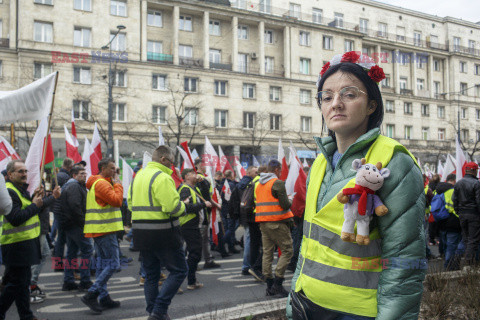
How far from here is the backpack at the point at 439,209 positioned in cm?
870

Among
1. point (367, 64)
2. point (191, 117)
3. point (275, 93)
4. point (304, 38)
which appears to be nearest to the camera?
point (367, 64)

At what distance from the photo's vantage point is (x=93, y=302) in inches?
233

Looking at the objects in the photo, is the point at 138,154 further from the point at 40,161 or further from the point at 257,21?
the point at 40,161

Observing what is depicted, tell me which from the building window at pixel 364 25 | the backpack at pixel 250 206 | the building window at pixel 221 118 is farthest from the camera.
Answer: the building window at pixel 364 25

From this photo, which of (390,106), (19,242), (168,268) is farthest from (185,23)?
(168,268)

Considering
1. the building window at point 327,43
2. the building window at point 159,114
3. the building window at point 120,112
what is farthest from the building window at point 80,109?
the building window at point 327,43

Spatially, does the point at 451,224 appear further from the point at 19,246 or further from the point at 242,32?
the point at 242,32

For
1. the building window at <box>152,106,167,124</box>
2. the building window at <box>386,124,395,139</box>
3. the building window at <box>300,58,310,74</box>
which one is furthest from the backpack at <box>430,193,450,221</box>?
the building window at <box>386,124,395,139</box>

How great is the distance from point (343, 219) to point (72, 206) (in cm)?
612

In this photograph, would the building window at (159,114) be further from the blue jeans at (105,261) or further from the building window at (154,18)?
the blue jeans at (105,261)

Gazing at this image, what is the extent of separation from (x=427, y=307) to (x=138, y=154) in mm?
29947

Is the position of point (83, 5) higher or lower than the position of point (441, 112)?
higher

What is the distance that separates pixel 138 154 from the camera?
32.8 m

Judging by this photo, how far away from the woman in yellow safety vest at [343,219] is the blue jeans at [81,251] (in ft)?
18.7
